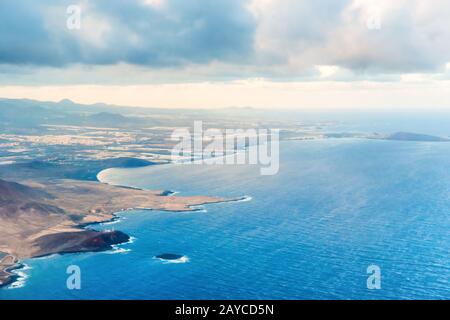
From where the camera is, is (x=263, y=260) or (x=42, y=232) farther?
(x=42, y=232)

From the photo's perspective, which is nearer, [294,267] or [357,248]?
[294,267]

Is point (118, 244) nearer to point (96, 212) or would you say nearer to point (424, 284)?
point (96, 212)

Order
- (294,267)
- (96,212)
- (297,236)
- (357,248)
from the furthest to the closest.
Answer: (96,212)
(297,236)
(357,248)
(294,267)

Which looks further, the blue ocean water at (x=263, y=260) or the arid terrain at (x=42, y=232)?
the arid terrain at (x=42, y=232)

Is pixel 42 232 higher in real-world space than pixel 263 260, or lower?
higher

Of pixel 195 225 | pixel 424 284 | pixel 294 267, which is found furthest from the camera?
pixel 195 225

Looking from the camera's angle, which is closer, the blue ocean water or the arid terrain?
the blue ocean water
